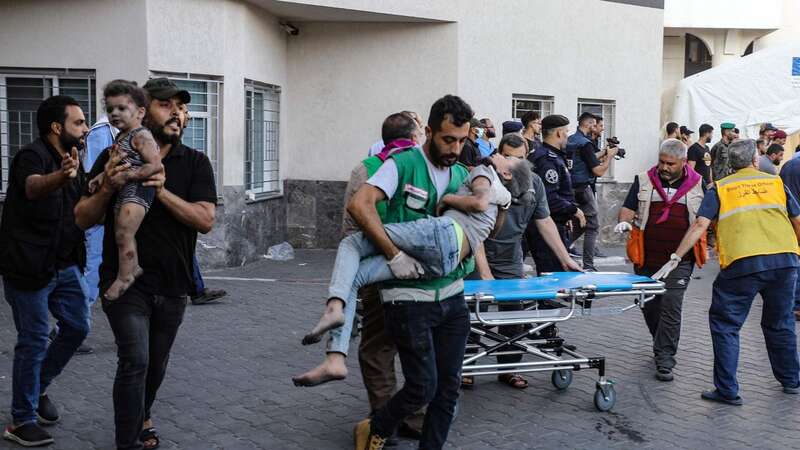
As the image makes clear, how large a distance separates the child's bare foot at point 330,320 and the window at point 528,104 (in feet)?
36.8

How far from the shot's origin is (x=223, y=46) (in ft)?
39.8

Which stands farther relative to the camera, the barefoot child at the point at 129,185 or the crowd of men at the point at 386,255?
the crowd of men at the point at 386,255

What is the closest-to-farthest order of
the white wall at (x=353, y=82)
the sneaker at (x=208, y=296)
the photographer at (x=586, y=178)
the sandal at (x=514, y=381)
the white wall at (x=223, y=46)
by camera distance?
the sandal at (x=514, y=381) < the sneaker at (x=208, y=296) < the white wall at (x=223, y=46) < the photographer at (x=586, y=178) < the white wall at (x=353, y=82)

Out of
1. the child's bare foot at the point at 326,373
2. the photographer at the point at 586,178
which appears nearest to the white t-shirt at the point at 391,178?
the child's bare foot at the point at 326,373

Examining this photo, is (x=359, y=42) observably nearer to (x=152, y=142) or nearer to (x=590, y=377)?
(x=590, y=377)

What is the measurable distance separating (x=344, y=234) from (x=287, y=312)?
4.21 m

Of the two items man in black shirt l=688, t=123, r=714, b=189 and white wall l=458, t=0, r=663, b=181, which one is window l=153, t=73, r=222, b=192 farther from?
man in black shirt l=688, t=123, r=714, b=189

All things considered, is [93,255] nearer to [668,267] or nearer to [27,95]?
[668,267]

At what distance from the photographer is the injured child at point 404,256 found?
470cm

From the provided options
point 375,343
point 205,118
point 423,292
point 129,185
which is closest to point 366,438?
point 375,343

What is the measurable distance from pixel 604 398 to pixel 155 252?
10.1 ft

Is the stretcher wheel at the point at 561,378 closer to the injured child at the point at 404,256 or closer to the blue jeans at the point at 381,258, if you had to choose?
the injured child at the point at 404,256

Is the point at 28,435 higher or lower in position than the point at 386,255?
lower

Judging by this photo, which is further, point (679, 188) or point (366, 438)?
point (679, 188)
